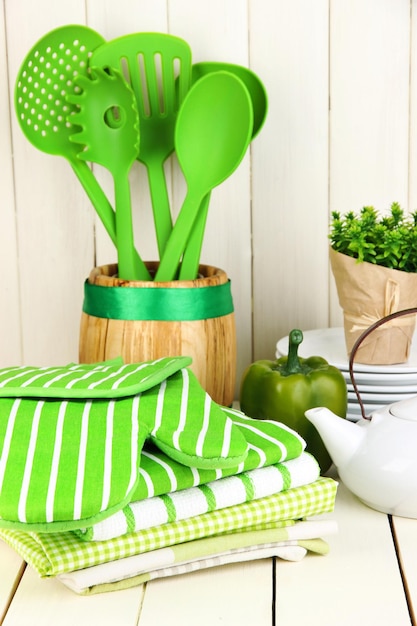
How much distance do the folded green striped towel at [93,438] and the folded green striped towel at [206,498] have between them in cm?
2

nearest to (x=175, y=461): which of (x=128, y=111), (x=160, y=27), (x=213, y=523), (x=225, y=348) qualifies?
(x=213, y=523)

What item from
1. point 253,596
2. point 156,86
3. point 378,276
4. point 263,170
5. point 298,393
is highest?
point 156,86

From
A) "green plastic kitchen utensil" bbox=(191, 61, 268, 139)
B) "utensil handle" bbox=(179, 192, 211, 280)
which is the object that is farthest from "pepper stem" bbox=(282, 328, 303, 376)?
"green plastic kitchen utensil" bbox=(191, 61, 268, 139)

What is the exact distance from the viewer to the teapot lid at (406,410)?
2.65ft

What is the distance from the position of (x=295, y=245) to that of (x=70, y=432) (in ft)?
1.90

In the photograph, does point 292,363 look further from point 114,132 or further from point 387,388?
point 114,132

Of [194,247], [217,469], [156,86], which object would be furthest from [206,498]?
[156,86]

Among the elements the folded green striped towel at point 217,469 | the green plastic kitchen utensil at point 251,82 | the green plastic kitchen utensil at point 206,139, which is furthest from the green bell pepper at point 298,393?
the green plastic kitchen utensil at point 251,82

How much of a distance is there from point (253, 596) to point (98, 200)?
56cm

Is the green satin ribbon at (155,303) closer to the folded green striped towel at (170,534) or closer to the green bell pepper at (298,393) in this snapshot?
the green bell pepper at (298,393)

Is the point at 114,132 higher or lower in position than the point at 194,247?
higher

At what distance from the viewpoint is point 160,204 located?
1.11 m

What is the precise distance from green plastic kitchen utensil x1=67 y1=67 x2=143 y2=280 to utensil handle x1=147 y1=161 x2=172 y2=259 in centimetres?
5

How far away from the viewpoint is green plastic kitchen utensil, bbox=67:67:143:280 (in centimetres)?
104
